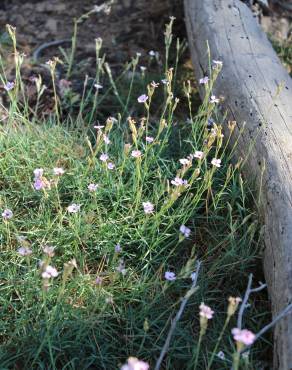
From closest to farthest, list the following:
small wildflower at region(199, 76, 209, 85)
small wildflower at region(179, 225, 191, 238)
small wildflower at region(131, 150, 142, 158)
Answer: small wildflower at region(179, 225, 191, 238) < small wildflower at region(131, 150, 142, 158) < small wildflower at region(199, 76, 209, 85)

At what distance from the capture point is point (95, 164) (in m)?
2.70

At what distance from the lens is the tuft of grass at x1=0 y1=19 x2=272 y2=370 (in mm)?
2029

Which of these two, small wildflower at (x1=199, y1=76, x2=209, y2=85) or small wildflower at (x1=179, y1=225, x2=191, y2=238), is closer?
small wildflower at (x1=179, y1=225, x2=191, y2=238)

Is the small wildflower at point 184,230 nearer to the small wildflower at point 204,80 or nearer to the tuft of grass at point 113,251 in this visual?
the tuft of grass at point 113,251

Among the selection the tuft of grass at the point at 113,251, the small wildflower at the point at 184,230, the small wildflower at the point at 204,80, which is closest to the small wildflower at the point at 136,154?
the tuft of grass at the point at 113,251

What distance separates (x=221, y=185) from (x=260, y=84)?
2.08 ft

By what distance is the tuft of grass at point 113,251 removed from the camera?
6.66 feet

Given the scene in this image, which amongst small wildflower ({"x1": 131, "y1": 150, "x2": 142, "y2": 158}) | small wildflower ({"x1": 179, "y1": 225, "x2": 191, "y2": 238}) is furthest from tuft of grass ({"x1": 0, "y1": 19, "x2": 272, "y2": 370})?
small wildflower ({"x1": 179, "y1": 225, "x2": 191, "y2": 238})

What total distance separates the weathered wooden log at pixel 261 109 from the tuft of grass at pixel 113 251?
11cm

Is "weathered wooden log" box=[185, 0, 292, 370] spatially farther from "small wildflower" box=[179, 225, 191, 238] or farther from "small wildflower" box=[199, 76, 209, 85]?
"small wildflower" box=[179, 225, 191, 238]

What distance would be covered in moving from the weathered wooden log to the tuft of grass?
108mm

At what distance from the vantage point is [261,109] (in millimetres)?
2709

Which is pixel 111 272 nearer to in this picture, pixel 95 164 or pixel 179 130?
pixel 95 164

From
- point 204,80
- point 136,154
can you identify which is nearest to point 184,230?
point 136,154
